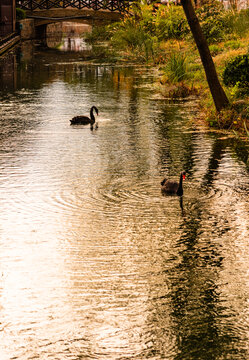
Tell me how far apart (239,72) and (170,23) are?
20750 millimetres

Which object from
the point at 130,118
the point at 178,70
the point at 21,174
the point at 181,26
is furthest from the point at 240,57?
the point at 181,26

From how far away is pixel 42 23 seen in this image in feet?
197

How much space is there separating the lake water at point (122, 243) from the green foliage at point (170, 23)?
21.2 m

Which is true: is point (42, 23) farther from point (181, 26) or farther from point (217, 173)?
point (217, 173)

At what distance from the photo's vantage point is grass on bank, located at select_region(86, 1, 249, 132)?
18.0 meters

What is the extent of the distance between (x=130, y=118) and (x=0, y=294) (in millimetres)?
11452

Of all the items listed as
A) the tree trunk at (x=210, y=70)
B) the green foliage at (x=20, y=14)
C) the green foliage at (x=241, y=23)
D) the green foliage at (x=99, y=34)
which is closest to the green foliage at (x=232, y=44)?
the green foliage at (x=241, y=23)

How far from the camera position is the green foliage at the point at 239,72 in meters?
18.2

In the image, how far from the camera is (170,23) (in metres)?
38.3

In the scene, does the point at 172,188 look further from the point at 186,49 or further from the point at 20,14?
the point at 20,14

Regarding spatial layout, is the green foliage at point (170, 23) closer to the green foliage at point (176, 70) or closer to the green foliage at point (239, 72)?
the green foliage at point (176, 70)

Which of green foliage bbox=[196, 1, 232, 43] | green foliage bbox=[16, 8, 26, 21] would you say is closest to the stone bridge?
green foliage bbox=[16, 8, 26, 21]

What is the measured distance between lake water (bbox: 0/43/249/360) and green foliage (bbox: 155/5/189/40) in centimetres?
2119

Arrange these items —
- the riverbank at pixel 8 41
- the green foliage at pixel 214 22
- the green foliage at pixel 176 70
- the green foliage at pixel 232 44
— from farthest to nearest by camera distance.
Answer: the riverbank at pixel 8 41, the green foliage at pixel 214 22, the green foliage at pixel 232 44, the green foliage at pixel 176 70
